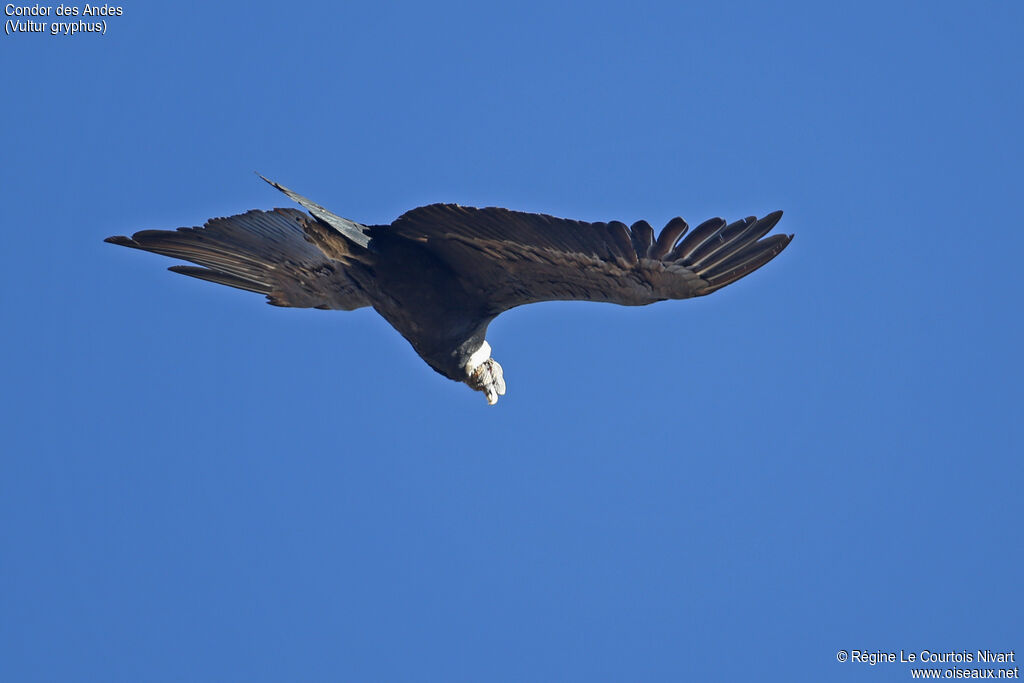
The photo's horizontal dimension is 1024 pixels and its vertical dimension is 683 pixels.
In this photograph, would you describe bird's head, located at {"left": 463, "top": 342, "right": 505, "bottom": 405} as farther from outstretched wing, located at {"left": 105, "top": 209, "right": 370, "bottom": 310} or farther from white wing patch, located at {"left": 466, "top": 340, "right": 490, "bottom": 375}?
outstretched wing, located at {"left": 105, "top": 209, "right": 370, "bottom": 310}

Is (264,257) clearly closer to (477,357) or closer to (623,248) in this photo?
(477,357)

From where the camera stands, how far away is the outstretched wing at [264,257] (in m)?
10.9

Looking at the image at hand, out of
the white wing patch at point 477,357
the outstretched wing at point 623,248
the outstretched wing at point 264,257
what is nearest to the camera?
the outstretched wing at point 623,248

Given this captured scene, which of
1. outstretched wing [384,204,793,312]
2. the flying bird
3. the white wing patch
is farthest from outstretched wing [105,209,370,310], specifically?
outstretched wing [384,204,793,312]

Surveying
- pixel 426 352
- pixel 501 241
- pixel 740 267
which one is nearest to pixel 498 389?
pixel 426 352

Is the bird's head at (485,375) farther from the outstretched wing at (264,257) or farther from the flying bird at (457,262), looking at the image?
the outstretched wing at (264,257)

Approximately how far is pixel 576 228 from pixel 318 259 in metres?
3.33

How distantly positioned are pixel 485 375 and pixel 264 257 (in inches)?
85.5

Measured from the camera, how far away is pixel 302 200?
9.34 meters

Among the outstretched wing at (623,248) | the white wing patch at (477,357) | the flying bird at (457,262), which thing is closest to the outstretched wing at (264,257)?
the flying bird at (457,262)

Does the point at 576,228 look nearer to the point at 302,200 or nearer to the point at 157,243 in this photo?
the point at 302,200

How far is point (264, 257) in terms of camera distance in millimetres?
11375

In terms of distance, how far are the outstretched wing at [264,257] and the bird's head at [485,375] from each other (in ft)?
3.55

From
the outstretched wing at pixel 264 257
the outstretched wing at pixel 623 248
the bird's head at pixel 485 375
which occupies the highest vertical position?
the outstretched wing at pixel 264 257
